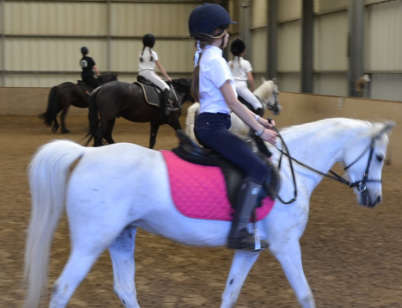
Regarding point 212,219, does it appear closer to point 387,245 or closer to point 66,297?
point 66,297

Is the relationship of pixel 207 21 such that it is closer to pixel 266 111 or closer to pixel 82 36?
pixel 266 111

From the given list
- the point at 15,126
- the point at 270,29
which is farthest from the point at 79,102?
the point at 270,29

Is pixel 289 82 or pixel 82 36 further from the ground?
pixel 82 36

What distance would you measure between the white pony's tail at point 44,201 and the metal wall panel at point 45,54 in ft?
64.1

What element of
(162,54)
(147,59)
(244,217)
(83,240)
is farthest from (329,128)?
(162,54)

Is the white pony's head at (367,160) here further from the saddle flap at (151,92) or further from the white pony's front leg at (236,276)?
the saddle flap at (151,92)

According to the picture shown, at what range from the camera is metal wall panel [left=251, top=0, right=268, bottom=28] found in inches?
765

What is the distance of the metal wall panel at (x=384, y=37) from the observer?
38.7ft

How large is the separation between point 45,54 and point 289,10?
356 inches

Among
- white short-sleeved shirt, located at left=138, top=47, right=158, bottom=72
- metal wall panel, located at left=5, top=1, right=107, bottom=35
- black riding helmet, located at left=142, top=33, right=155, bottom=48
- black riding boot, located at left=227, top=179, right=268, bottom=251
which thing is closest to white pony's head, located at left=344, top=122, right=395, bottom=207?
black riding boot, located at left=227, top=179, right=268, bottom=251

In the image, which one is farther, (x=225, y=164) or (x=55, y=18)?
(x=55, y=18)

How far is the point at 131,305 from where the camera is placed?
3857 millimetres

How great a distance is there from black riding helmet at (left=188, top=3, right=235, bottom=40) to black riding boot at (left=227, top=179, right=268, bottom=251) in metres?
0.84

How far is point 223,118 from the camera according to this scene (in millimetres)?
3730
